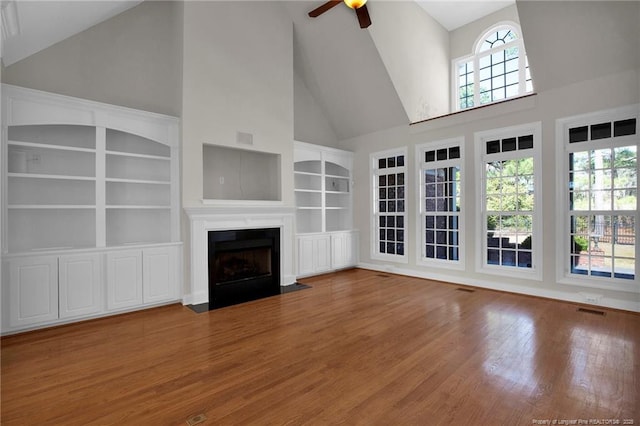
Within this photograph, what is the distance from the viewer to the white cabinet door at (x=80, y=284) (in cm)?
348

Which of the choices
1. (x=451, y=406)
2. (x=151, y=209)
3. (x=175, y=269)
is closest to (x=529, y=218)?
(x=451, y=406)

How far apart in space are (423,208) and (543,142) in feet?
7.08

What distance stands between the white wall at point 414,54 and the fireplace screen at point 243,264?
3857mm

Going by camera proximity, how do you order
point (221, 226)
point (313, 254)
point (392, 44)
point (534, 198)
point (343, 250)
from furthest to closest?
1. point (343, 250)
2. point (313, 254)
3. point (392, 44)
4. point (534, 198)
5. point (221, 226)

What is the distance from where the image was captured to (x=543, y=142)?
454 cm

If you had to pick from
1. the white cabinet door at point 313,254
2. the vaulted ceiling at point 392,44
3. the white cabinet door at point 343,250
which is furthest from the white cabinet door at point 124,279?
the white cabinet door at point 343,250

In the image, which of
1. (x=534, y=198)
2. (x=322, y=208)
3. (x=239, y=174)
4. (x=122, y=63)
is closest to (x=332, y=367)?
(x=239, y=174)

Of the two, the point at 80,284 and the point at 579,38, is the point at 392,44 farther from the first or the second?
the point at 80,284

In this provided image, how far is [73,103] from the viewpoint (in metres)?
3.61

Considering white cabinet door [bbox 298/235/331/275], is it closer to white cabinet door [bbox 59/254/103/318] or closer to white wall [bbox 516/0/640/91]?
white cabinet door [bbox 59/254/103/318]

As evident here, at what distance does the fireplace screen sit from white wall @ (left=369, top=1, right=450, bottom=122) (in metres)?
3.86

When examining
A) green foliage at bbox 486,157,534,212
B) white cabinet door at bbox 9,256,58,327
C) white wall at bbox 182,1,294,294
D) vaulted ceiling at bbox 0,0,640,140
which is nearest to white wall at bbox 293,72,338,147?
vaulted ceiling at bbox 0,0,640,140

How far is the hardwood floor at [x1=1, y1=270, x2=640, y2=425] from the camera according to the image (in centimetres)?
197

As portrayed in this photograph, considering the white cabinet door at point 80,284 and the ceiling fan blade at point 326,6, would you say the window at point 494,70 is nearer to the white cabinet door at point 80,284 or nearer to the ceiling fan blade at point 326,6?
the ceiling fan blade at point 326,6
